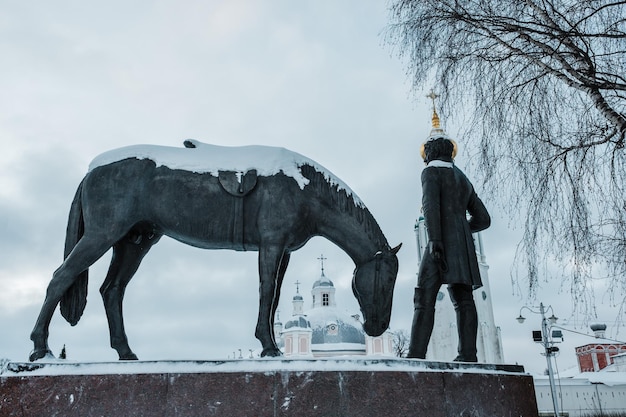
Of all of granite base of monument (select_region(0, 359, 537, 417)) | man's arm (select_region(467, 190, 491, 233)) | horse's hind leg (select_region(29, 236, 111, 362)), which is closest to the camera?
granite base of monument (select_region(0, 359, 537, 417))

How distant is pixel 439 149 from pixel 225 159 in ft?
7.49

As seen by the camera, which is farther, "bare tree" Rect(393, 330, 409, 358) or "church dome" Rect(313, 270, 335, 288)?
"church dome" Rect(313, 270, 335, 288)

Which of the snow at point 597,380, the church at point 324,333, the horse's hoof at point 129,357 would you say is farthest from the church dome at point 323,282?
the horse's hoof at point 129,357

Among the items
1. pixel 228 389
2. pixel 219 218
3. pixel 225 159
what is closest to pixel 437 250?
pixel 219 218

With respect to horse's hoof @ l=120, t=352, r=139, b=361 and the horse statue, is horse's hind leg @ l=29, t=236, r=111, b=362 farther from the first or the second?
horse's hoof @ l=120, t=352, r=139, b=361

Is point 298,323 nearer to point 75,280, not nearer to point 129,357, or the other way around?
point 129,357

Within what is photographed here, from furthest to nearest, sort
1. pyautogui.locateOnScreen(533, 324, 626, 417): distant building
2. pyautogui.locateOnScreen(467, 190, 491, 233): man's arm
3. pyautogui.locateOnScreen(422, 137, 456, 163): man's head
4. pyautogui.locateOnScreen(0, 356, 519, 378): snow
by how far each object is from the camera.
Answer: pyautogui.locateOnScreen(533, 324, 626, 417): distant building → pyautogui.locateOnScreen(467, 190, 491, 233): man's arm → pyautogui.locateOnScreen(422, 137, 456, 163): man's head → pyautogui.locateOnScreen(0, 356, 519, 378): snow

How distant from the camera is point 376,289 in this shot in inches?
214

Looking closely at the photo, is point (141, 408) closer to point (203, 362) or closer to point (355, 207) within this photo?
point (203, 362)

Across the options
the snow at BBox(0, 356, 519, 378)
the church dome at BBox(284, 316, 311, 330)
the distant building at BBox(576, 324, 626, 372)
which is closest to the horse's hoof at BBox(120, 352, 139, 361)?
the snow at BBox(0, 356, 519, 378)

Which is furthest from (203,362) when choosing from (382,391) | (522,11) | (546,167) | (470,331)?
(522,11)

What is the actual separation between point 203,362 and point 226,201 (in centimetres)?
166

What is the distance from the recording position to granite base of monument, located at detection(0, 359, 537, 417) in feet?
13.1

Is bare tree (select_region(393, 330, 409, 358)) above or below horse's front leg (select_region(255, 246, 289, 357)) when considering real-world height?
above
